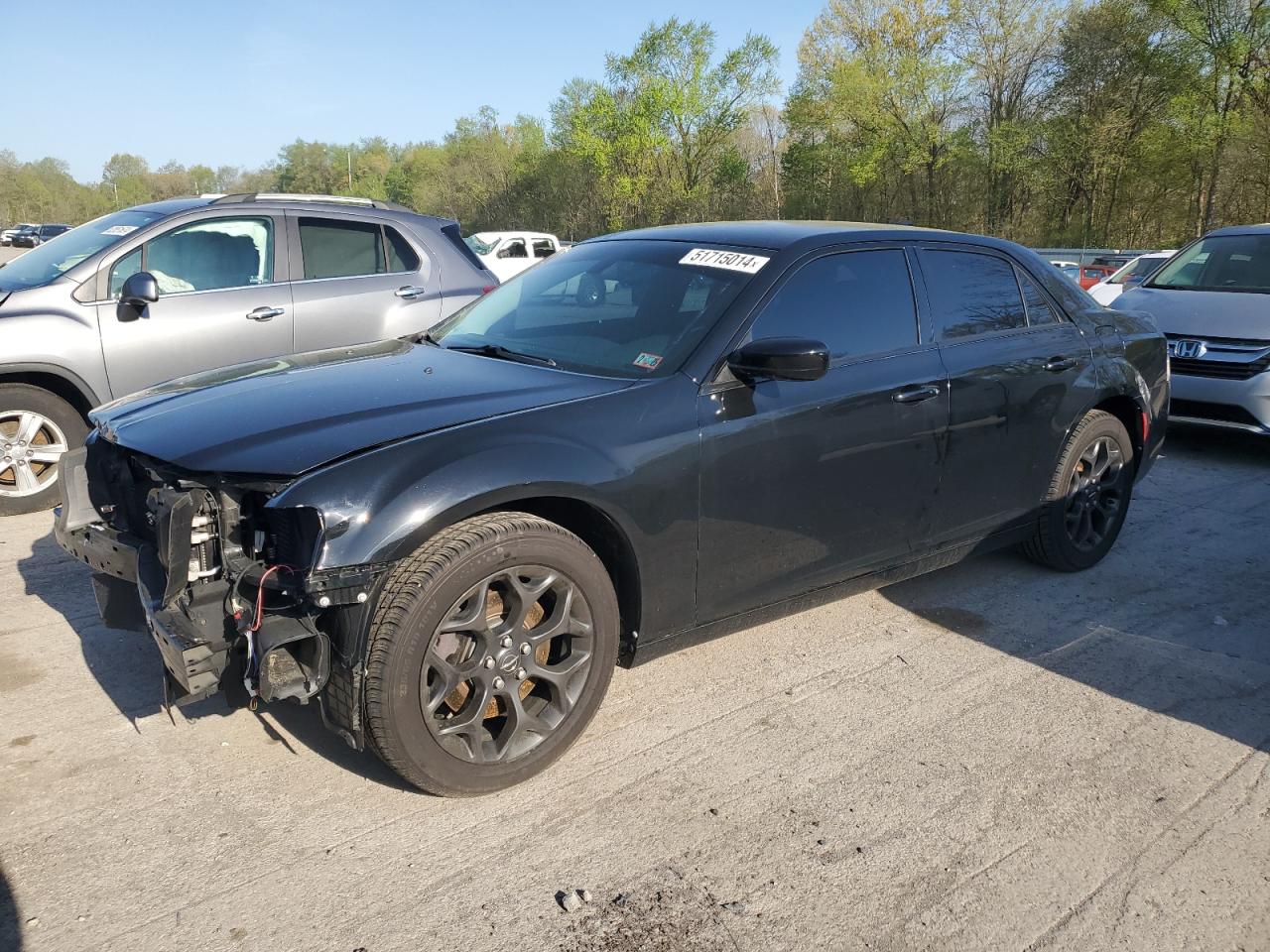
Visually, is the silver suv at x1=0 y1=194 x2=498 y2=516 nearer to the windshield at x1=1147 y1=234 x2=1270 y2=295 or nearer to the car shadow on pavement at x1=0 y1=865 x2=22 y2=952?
the car shadow on pavement at x1=0 y1=865 x2=22 y2=952

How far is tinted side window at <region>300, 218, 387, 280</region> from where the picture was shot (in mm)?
6379

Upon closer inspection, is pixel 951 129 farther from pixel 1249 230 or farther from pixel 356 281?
pixel 356 281

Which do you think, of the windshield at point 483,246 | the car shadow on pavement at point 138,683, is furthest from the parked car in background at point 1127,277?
the windshield at point 483,246

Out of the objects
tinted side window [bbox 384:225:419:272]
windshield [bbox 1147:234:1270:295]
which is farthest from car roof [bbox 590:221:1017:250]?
windshield [bbox 1147:234:1270:295]

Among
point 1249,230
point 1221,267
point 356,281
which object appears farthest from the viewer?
point 1249,230

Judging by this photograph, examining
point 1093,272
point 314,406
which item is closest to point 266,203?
point 314,406

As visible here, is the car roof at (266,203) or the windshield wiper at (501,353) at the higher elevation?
the car roof at (266,203)

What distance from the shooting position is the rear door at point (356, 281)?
20.5 ft

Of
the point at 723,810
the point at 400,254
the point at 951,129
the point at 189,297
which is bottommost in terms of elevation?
the point at 723,810

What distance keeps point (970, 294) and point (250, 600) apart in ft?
10.7

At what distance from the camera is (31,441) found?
5.62 m

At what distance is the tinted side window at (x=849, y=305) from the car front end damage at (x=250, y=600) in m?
1.74

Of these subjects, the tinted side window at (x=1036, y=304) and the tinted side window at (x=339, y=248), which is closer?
the tinted side window at (x=1036, y=304)

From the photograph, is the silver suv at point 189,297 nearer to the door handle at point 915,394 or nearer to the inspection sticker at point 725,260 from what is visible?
the inspection sticker at point 725,260
